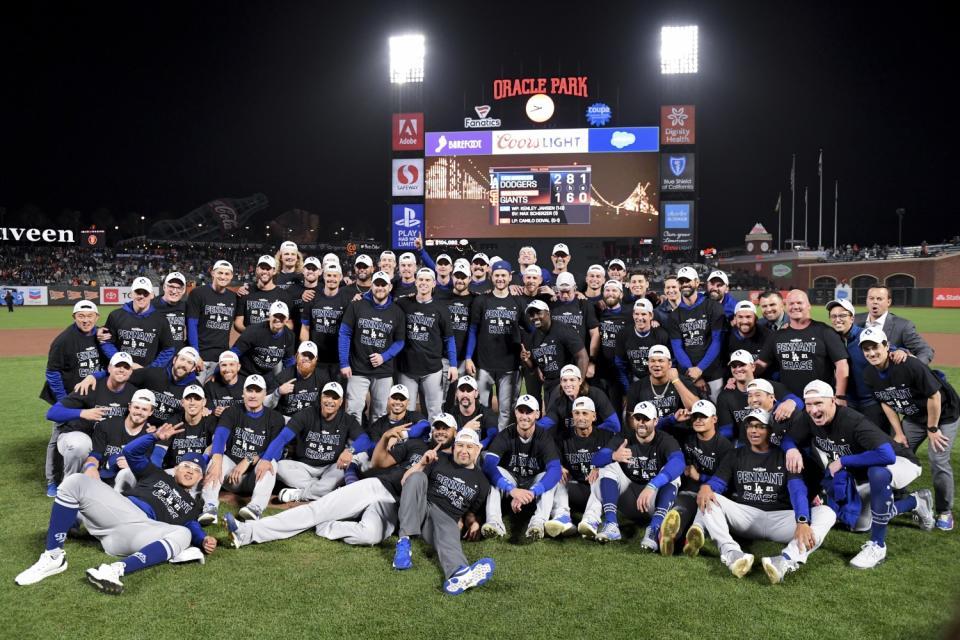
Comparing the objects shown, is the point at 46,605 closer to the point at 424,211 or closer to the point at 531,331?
the point at 531,331

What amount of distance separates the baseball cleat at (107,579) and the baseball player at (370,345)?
11.6 ft

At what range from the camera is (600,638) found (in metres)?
4.29

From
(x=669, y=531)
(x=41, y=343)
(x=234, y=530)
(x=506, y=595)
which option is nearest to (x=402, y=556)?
(x=506, y=595)

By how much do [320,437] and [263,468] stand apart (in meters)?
0.73

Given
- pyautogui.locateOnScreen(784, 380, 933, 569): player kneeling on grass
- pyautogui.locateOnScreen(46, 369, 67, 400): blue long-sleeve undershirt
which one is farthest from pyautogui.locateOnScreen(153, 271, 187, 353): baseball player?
pyautogui.locateOnScreen(784, 380, 933, 569): player kneeling on grass

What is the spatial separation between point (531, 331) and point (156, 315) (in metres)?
4.45

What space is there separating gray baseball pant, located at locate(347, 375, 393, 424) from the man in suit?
217 inches

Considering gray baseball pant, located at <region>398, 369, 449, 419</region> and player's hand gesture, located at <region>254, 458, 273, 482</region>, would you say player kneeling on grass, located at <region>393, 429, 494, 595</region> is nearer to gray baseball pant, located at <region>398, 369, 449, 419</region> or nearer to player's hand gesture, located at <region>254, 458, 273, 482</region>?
player's hand gesture, located at <region>254, 458, 273, 482</region>

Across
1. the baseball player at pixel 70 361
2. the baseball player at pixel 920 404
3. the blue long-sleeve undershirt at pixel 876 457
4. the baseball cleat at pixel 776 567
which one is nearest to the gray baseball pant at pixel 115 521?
the baseball player at pixel 70 361

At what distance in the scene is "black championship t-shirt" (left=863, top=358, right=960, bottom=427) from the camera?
250 inches

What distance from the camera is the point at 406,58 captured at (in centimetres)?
3478

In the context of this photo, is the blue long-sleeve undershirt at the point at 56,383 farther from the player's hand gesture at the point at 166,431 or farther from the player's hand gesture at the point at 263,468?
Result: the player's hand gesture at the point at 263,468

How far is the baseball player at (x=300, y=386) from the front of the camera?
305 inches

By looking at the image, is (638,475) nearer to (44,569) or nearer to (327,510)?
(327,510)
